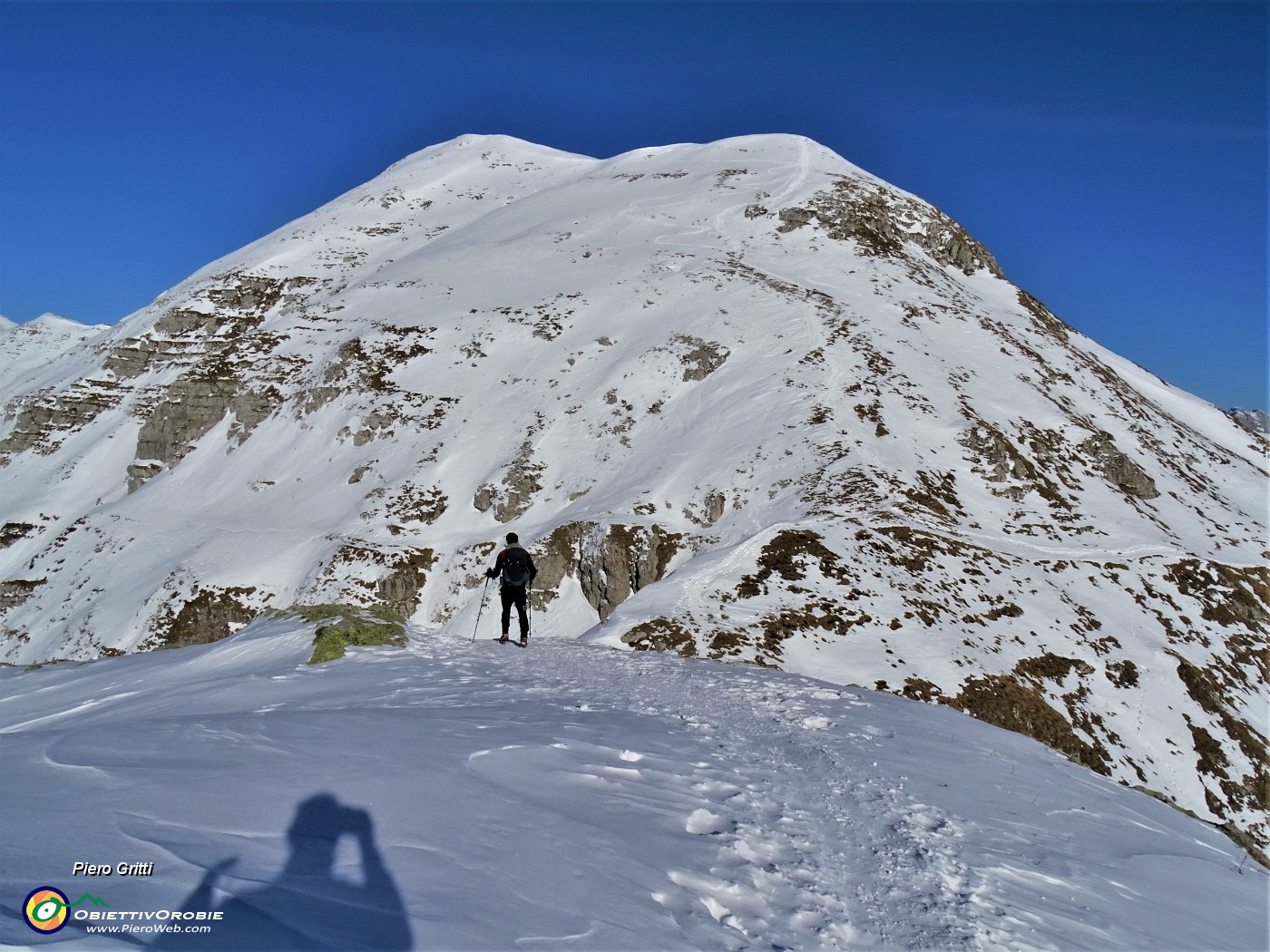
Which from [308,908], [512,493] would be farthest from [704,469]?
[308,908]

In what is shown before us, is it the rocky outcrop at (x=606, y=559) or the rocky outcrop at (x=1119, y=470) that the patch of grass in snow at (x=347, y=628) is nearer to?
the rocky outcrop at (x=606, y=559)

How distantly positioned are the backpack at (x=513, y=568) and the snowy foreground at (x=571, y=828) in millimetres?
5414

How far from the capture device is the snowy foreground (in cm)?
394

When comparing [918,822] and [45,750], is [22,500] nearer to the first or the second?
[45,750]

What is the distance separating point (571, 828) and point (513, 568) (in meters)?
10.1

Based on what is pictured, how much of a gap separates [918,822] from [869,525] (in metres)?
20.2

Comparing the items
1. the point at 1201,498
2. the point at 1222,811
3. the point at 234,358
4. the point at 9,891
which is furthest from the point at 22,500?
the point at 1201,498

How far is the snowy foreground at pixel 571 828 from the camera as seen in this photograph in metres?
3.94

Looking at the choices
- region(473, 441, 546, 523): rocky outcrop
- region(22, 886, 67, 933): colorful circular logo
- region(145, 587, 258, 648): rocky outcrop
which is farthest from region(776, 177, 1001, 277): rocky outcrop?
region(22, 886, 67, 933): colorful circular logo

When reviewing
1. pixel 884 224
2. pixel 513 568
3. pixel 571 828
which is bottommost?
pixel 571 828

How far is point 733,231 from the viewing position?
58.1 metres

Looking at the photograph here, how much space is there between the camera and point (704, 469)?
34.2m

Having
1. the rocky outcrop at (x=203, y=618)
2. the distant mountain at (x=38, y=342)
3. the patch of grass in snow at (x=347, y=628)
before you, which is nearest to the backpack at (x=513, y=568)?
the patch of grass in snow at (x=347, y=628)

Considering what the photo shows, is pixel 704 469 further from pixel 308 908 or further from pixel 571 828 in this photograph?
pixel 308 908
